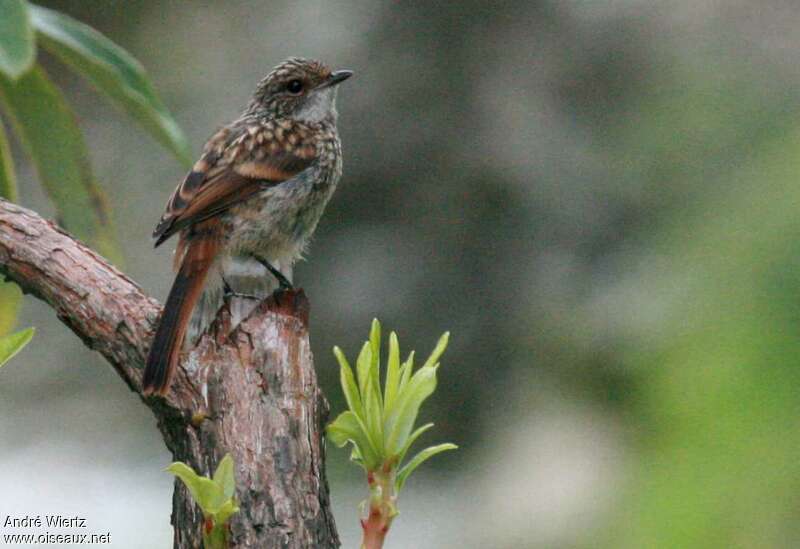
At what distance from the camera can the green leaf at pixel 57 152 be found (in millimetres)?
3564

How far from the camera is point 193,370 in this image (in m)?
2.14

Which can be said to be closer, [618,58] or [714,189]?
[714,189]

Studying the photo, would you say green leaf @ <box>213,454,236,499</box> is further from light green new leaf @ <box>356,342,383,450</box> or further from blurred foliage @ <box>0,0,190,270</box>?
blurred foliage @ <box>0,0,190,270</box>

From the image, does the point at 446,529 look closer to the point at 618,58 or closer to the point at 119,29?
the point at 618,58

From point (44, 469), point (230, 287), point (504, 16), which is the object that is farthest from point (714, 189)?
point (44, 469)

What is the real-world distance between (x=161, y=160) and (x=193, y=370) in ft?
18.0

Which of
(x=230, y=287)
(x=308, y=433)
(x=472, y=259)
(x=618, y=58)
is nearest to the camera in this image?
(x=308, y=433)

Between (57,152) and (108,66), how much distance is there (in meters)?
0.33

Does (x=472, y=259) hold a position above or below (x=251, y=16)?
below

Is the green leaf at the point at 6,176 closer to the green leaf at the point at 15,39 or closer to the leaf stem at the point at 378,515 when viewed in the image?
the green leaf at the point at 15,39

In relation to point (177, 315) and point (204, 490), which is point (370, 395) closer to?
point (204, 490)

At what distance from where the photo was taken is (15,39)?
2.70m

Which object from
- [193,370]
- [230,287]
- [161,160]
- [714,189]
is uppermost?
[161,160]

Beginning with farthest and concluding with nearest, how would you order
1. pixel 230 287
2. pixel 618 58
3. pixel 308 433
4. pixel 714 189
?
1. pixel 618 58
2. pixel 714 189
3. pixel 230 287
4. pixel 308 433
